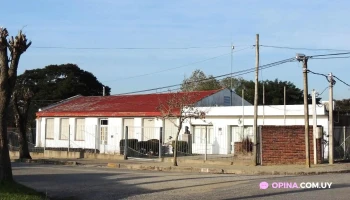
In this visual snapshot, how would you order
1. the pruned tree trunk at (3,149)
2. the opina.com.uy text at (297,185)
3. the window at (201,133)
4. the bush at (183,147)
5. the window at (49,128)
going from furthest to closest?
the window at (49,128) < the window at (201,133) < the bush at (183,147) < the opina.com.uy text at (297,185) < the pruned tree trunk at (3,149)

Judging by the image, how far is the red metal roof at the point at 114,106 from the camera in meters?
38.2

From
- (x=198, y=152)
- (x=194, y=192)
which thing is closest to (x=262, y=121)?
(x=198, y=152)

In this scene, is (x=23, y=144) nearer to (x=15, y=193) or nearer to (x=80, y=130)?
(x=80, y=130)

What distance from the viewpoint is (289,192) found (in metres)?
13.3

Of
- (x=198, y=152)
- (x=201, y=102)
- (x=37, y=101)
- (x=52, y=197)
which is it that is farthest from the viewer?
(x=37, y=101)

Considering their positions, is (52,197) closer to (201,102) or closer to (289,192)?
(289,192)

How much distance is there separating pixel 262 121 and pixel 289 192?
20.9 meters

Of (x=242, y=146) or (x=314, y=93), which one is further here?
(x=242, y=146)

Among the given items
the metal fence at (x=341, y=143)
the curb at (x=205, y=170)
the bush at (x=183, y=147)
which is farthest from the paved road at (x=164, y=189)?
the bush at (x=183, y=147)

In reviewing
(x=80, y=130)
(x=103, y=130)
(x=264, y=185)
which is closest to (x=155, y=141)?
(x=103, y=130)

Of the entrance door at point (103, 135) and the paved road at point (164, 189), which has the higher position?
the entrance door at point (103, 135)

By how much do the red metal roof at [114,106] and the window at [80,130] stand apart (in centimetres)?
74

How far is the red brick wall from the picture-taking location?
24.5 meters

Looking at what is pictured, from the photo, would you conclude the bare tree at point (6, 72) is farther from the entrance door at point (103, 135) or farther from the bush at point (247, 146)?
the entrance door at point (103, 135)
